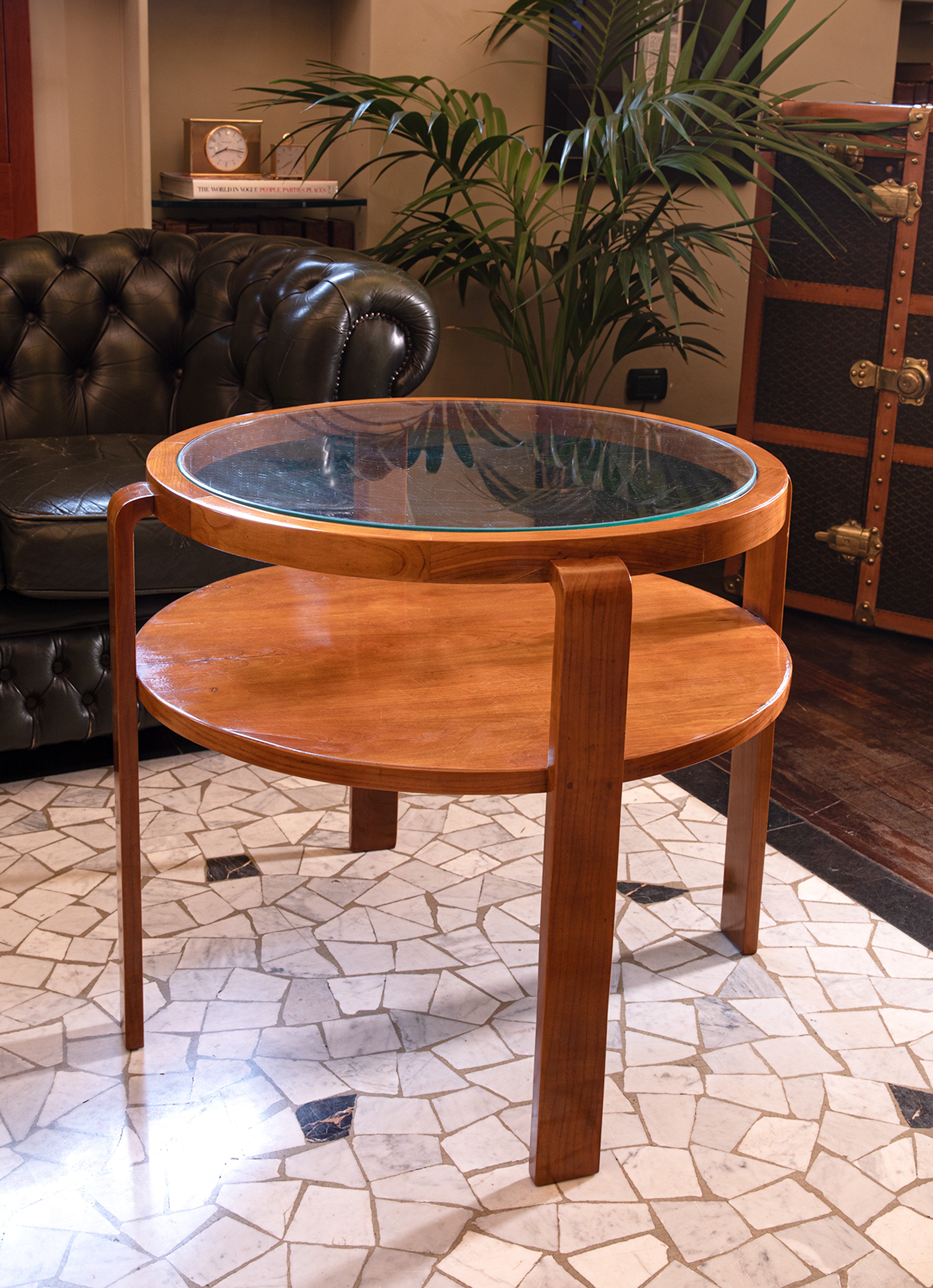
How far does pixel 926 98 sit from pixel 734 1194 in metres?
4.18

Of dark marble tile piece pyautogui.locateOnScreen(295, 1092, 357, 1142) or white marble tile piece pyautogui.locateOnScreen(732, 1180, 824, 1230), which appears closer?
white marble tile piece pyautogui.locateOnScreen(732, 1180, 824, 1230)

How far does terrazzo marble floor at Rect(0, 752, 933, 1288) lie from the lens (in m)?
1.23

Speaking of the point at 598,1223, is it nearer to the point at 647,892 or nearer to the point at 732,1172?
the point at 732,1172

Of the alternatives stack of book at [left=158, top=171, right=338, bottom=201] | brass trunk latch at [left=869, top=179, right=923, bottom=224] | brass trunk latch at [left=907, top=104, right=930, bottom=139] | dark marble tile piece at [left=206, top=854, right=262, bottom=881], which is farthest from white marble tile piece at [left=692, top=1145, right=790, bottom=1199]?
stack of book at [left=158, top=171, right=338, bottom=201]

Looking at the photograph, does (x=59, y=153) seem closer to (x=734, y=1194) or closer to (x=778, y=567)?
(x=778, y=567)

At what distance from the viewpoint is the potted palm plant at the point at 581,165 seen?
277 centimetres

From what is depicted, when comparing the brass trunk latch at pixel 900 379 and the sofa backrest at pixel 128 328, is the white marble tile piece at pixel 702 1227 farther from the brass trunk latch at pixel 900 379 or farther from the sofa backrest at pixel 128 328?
the brass trunk latch at pixel 900 379

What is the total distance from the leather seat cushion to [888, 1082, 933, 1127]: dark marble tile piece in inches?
55.7

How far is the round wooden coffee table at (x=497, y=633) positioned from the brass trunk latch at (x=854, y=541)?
1577mm

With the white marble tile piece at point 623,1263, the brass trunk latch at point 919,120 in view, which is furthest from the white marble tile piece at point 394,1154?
the brass trunk latch at point 919,120

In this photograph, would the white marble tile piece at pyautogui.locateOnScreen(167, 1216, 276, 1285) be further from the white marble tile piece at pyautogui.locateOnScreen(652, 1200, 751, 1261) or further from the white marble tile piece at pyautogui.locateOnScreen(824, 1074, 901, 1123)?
the white marble tile piece at pyautogui.locateOnScreen(824, 1074, 901, 1123)

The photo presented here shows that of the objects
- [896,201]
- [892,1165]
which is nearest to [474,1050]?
[892,1165]

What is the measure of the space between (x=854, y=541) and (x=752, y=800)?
1.65 meters

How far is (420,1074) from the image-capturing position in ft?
4.89
